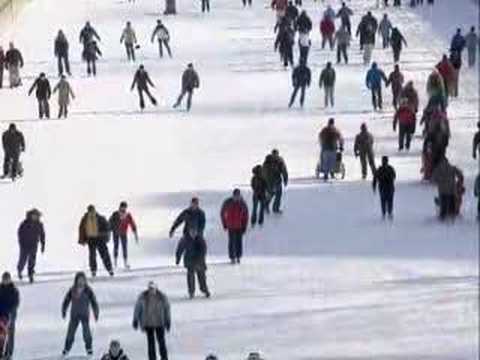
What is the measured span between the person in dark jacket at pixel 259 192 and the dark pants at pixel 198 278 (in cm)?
374

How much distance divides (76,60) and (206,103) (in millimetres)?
6596

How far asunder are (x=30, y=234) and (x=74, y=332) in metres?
3.30

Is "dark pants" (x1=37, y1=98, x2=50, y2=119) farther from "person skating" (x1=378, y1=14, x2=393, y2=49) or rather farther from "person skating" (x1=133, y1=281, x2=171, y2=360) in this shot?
"person skating" (x1=133, y1=281, x2=171, y2=360)

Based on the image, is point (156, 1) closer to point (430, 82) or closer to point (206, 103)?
point (206, 103)

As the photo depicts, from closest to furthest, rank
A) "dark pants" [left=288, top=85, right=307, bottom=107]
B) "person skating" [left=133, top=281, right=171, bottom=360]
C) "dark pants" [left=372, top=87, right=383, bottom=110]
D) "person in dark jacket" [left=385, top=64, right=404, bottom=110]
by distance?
"person skating" [left=133, top=281, right=171, bottom=360] < "person in dark jacket" [left=385, top=64, right=404, bottom=110] < "dark pants" [left=372, top=87, right=383, bottom=110] < "dark pants" [left=288, top=85, right=307, bottom=107]

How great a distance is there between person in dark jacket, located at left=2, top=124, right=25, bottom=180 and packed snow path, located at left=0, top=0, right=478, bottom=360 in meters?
0.39

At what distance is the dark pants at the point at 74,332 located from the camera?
16.2 metres

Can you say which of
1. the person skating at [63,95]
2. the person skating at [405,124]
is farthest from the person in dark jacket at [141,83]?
the person skating at [405,124]

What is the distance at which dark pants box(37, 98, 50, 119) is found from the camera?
31.5 meters

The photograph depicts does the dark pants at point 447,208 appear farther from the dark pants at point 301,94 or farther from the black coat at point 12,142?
the dark pants at point 301,94

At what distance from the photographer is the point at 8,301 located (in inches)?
635

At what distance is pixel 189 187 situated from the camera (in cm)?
2573

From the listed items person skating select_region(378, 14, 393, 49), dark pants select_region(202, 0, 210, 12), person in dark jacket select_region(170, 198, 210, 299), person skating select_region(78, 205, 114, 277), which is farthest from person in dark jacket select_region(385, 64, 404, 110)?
dark pants select_region(202, 0, 210, 12)

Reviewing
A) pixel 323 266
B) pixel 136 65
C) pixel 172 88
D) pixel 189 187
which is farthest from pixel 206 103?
pixel 323 266
